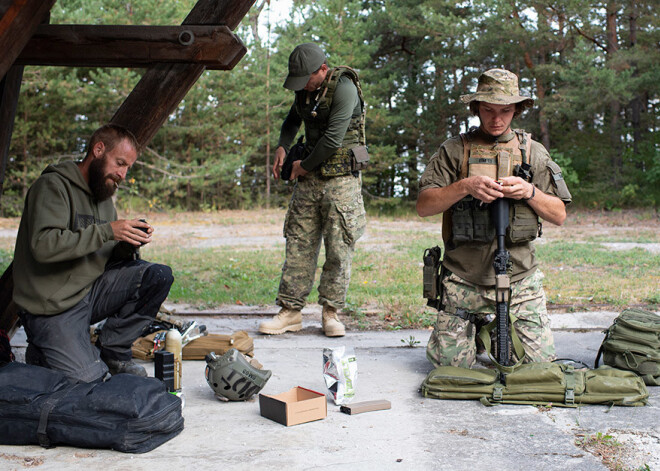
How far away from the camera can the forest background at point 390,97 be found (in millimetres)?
16688

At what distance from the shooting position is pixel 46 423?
3.00 m

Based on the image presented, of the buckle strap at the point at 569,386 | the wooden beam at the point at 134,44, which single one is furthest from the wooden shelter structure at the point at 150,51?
the buckle strap at the point at 569,386

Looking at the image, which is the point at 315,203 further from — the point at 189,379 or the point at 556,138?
the point at 556,138

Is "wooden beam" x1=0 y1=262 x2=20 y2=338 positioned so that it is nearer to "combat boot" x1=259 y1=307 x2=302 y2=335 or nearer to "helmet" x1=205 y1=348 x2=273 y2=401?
"helmet" x1=205 y1=348 x2=273 y2=401

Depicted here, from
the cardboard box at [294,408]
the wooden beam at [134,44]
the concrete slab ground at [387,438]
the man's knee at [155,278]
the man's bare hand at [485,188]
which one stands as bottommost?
the concrete slab ground at [387,438]

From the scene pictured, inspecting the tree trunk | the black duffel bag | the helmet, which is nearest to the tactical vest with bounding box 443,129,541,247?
the helmet

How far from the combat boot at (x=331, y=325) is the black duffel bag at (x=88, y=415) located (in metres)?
2.16

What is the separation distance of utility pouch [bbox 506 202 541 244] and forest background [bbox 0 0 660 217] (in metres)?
12.7

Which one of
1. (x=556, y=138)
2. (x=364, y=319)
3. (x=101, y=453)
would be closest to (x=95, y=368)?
(x=101, y=453)

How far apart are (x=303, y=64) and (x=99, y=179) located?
184 centimetres

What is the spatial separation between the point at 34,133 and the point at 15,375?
16.3m

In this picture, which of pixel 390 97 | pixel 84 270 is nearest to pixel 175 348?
pixel 84 270

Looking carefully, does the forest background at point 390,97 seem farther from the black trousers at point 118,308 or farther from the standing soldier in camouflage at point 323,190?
the black trousers at point 118,308

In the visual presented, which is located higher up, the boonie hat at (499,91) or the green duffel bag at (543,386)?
the boonie hat at (499,91)
